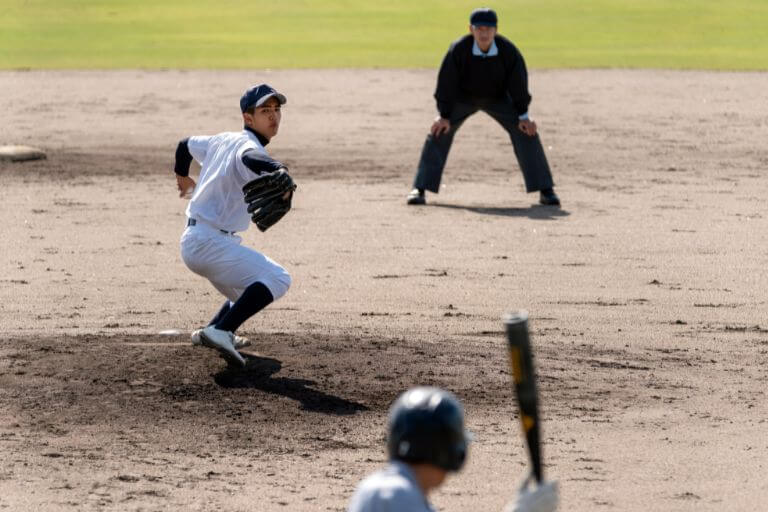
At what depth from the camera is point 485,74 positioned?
40.6ft

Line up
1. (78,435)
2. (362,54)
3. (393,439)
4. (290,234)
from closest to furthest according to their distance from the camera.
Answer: (393,439), (78,435), (290,234), (362,54)

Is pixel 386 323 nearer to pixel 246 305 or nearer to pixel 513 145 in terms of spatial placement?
pixel 246 305

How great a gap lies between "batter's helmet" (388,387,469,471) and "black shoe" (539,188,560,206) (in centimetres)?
1015

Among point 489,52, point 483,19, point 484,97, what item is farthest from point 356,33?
point 483,19

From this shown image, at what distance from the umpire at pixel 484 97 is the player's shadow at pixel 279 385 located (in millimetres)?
5533

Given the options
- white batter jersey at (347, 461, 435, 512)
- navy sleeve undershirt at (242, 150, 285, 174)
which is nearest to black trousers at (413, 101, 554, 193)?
navy sleeve undershirt at (242, 150, 285, 174)

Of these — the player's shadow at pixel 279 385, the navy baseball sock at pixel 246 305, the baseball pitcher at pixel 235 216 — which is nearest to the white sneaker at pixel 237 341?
the baseball pitcher at pixel 235 216

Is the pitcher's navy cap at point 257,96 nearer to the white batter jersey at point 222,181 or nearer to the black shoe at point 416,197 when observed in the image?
the white batter jersey at point 222,181

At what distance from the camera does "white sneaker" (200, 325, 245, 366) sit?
23.2 ft

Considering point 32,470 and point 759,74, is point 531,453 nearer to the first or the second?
point 32,470

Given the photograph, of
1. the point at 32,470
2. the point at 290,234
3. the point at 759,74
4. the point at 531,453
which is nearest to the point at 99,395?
the point at 32,470

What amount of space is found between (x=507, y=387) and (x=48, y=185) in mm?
8192

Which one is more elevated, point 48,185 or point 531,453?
point 531,453

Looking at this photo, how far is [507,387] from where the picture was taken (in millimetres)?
7254
